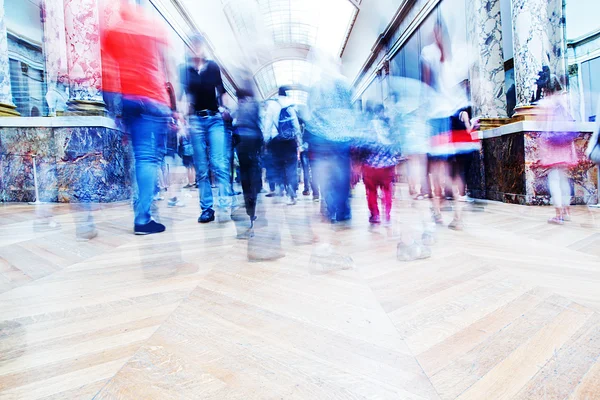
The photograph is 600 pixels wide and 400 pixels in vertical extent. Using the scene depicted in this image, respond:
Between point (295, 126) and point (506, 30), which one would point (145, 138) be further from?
point (506, 30)

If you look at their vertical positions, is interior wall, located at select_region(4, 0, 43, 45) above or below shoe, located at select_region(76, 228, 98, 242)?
above

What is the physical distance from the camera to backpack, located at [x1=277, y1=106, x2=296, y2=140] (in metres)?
3.44

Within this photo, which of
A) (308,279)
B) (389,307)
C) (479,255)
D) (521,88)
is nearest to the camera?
(389,307)

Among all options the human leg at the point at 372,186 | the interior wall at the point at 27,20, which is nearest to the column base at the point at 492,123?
the human leg at the point at 372,186

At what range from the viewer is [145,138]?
2.59 meters

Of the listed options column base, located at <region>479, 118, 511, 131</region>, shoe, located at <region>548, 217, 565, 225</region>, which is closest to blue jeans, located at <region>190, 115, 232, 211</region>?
shoe, located at <region>548, 217, 565, 225</region>

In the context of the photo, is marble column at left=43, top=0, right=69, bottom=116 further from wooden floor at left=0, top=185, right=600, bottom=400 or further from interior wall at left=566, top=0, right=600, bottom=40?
interior wall at left=566, top=0, right=600, bottom=40

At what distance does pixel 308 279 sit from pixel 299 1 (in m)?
2.99

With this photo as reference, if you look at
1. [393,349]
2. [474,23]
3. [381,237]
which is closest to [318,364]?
[393,349]

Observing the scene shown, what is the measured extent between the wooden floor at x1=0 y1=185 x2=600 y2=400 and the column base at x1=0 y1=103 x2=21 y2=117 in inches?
162

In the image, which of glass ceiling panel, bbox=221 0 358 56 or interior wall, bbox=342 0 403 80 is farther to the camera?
interior wall, bbox=342 0 403 80

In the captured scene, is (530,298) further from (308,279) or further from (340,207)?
(340,207)

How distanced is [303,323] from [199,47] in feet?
9.57

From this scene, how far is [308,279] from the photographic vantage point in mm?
1542
